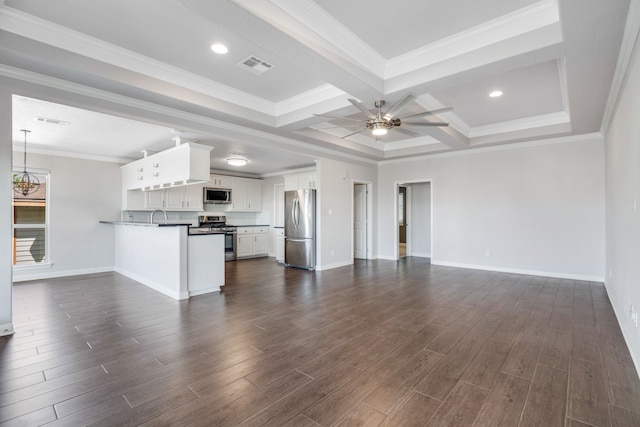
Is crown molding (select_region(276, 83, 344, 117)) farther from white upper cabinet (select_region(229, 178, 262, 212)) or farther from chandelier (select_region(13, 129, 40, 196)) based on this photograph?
chandelier (select_region(13, 129, 40, 196))

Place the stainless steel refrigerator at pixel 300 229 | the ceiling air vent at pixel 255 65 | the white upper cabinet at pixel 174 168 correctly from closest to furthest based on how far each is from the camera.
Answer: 1. the ceiling air vent at pixel 255 65
2. the white upper cabinet at pixel 174 168
3. the stainless steel refrigerator at pixel 300 229

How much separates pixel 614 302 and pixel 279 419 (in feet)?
13.9

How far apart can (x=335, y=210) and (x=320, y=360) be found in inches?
178

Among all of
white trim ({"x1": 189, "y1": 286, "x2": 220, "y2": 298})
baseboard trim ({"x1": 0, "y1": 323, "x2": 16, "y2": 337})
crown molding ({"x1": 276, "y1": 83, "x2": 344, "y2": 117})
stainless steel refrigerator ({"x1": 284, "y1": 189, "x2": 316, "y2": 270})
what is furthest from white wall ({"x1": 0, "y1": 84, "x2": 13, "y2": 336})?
stainless steel refrigerator ({"x1": 284, "y1": 189, "x2": 316, "y2": 270})

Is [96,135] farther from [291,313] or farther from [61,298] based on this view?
[291,313]

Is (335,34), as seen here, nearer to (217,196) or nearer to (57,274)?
(217,196)

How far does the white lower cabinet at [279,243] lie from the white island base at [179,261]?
2987 mm

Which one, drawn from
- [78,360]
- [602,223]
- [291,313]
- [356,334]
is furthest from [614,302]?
[78,360]

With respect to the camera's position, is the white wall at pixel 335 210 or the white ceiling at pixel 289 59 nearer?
the white ceiling at pixel 289 59

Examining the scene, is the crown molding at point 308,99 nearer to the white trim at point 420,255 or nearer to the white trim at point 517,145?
the white trim at point 517,145

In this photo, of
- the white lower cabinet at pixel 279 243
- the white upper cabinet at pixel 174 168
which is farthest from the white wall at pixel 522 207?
the white upper cabinet at pixel 174 168

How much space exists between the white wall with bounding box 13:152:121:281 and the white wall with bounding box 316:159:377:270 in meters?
4.51

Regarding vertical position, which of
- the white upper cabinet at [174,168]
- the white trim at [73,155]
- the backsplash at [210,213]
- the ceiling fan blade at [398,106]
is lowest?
the backsplash at [210,213]

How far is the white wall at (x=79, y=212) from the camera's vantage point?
5.94 metres
